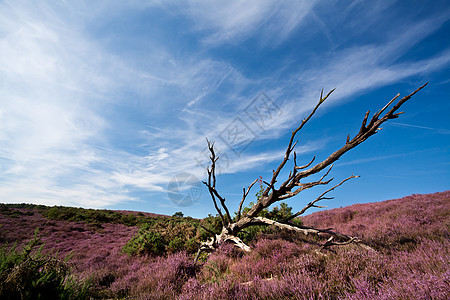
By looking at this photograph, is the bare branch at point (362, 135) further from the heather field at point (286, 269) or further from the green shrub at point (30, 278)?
the green shrub at point (30, 278)

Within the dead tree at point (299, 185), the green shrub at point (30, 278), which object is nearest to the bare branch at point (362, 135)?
the dead tree at point (299, 185)

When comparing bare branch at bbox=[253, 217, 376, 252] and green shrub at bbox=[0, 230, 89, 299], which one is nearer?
green shrub at bbox=[0, 230, 89, 299]

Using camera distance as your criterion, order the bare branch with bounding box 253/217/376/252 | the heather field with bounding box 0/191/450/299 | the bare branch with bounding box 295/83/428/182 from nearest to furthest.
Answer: the heather field with bounding box 0/191/450/299 → the bare branch with bounding box 295/83/428/182 → the bare branch with bounding box 253/217/376/252

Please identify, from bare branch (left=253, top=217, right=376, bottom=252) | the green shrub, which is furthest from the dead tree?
the green shrub

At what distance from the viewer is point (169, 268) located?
486 cm

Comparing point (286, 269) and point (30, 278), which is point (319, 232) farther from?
point (30, 278)

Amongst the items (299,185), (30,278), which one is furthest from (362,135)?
(30,278)

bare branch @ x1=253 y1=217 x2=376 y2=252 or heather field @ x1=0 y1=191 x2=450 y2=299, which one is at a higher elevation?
bare branch @ x1=253 y1=217 x2=376 y2=252

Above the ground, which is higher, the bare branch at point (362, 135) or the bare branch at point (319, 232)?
the bare branch at point (362, 135)

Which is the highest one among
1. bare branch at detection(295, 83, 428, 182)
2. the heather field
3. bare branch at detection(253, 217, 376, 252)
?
bare branch at detection(295, 83, 428, 182)

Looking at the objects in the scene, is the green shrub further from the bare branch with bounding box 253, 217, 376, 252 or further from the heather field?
the bare branch with bounding box 253, 217, 376, 252

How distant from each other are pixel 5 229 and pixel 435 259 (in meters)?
24.5

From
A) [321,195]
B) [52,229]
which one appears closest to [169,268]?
[321,195]

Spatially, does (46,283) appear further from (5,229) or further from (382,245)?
(5,229)
